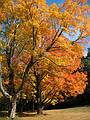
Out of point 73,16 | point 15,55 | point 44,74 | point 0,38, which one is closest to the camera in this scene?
point 73,16

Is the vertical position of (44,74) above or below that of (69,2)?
below

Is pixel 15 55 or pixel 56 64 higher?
pixel 15 55

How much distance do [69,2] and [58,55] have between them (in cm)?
524

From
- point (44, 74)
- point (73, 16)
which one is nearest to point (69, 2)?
point (73, 16)

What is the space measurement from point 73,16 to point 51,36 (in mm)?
3863

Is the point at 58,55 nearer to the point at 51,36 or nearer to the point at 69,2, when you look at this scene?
the point at 51,36

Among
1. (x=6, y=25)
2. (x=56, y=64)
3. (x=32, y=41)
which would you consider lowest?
(x=56, y=64)

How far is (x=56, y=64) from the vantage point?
91.0 feet

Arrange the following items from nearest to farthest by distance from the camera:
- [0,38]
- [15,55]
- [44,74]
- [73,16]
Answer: [73,16]
[0,38]
[15,55]
[44,74]

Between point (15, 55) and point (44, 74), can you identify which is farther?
point (44, 74)

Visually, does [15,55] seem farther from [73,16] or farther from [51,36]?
[73,16]

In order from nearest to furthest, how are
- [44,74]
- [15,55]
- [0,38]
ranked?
[0,38] → [15,55] → [44,74]

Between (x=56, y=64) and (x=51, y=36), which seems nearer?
(x=56, y=64)

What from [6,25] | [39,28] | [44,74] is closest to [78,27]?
[39,28]
